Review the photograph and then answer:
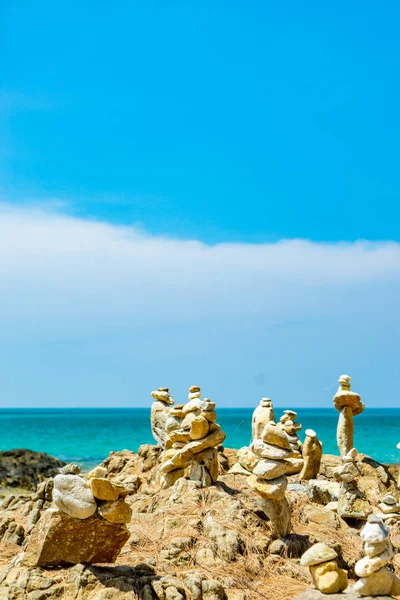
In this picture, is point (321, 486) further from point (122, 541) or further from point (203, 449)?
point (122, 541)

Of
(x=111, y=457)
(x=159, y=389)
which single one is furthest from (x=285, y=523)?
(x=111, y=457)

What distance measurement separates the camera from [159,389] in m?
16.3

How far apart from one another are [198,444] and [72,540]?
357 cm

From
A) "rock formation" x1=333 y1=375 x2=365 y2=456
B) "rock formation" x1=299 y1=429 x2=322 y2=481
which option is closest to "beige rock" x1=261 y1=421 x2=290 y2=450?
"rock formation" x1=299 y1=429 x2=322 y2=481

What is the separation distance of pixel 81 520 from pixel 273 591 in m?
2.66

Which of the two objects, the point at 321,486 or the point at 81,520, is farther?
the point at 321,486

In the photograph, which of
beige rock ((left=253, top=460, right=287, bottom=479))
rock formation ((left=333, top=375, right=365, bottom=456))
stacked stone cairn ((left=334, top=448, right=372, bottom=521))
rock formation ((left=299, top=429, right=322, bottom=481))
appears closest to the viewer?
beige rock ((left=253, top=460, right=287, bottom=479))

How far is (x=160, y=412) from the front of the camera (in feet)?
52.5

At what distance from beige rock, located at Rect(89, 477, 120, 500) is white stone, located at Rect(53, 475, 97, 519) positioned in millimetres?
93

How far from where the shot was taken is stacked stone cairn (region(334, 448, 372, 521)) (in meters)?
11.5

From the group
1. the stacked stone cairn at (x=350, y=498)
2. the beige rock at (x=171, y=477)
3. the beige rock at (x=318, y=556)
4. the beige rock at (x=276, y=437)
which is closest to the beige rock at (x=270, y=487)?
the beige rock at (x=276, y=437)

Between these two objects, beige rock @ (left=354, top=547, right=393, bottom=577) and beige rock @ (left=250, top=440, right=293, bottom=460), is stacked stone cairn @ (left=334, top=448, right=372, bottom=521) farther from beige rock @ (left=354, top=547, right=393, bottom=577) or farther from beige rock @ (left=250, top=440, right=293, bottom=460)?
beige rock @ (left=354, top=547, right=393, bottom=577)

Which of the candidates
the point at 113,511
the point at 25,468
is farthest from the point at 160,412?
A: the point at 25,468

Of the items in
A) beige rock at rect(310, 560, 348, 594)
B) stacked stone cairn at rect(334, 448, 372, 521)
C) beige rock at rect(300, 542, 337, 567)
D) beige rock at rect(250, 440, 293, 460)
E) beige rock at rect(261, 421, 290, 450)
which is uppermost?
beige rock at rect(261, 421, 290, 450)
